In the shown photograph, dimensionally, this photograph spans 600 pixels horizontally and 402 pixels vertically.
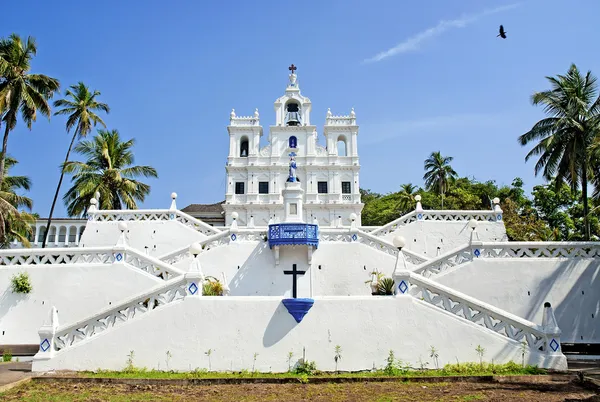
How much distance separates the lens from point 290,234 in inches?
793

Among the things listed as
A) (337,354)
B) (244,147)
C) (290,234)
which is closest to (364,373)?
(337,354)

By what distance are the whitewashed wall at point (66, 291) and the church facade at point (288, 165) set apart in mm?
23008

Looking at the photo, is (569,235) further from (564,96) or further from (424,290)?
(424,290)

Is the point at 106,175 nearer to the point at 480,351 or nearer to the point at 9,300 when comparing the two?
the point at 9,300

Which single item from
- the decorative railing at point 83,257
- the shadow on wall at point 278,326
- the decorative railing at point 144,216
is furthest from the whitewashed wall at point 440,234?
the shadow on wall at point 278,326

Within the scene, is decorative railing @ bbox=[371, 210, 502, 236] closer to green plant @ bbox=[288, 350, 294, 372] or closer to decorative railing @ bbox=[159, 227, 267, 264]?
decorative railing @ bbox=[159, 227, 267, 264]

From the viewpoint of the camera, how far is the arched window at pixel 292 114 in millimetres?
44750

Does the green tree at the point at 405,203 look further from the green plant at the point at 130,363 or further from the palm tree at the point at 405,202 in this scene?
the green plant at the point at 130,363

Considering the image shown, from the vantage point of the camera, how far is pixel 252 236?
21391 mm

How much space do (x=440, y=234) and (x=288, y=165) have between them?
2059 cm

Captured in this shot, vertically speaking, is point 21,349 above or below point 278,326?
below

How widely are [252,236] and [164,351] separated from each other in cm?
1017

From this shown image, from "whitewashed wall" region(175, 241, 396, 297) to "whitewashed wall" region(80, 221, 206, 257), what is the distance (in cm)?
356

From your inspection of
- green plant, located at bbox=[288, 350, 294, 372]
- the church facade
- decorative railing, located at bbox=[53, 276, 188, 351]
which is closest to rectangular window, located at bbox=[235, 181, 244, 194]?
the church facade
